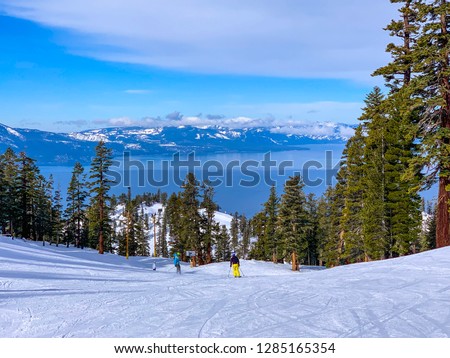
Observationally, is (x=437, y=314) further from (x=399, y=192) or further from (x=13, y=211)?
(x=13, y=211)

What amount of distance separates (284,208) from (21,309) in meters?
34.3

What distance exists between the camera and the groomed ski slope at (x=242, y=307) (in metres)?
9.45

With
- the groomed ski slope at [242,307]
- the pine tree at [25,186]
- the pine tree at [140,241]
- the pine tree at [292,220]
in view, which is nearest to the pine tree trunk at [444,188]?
the groomed ski slope at [242,307]

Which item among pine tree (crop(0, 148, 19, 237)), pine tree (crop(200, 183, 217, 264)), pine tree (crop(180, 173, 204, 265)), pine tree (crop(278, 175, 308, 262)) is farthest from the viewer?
pine tree (crop(0, 148, 19, 237))

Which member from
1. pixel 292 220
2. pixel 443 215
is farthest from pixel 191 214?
pixel 443 215

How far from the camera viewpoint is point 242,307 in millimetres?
11797

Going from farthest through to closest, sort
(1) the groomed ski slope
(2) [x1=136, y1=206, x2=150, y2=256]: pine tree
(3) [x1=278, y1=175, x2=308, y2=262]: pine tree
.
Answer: (2) [x1=136, y1=206, x2=150, y2=256]: pine tree → (3) [x1=278, y1=175, x2=308, y2=262]: pine tree → (1) the groomed ski slope

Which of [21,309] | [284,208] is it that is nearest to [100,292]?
[21,309]

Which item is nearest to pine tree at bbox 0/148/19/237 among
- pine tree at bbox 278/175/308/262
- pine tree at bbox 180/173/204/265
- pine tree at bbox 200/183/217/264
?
pine tree at bbox 180/173/204/265

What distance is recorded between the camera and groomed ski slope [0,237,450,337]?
945cm

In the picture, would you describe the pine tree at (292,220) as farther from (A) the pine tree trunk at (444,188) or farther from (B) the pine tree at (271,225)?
(A) the pine tree trunk at (444,188)

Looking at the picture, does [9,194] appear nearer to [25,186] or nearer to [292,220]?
[25,186]

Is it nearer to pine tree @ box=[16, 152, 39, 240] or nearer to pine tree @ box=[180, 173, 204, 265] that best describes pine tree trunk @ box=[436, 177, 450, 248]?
pine tree @ box=[180, 173, 204, 265]

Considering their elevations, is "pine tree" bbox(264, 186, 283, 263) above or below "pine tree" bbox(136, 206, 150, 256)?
above
